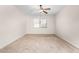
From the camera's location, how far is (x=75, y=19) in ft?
11.9

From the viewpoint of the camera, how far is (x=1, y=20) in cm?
311

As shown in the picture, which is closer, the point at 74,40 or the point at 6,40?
the point at 6,40

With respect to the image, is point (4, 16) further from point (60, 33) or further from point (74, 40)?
point (60, 33)

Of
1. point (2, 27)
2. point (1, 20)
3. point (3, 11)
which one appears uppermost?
point (3, 11)
